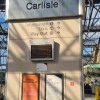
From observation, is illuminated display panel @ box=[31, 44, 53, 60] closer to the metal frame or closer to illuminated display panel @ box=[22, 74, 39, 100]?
illuminated display panel @ box=[22, 74, 39, 100]

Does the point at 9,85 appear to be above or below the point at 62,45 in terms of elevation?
below

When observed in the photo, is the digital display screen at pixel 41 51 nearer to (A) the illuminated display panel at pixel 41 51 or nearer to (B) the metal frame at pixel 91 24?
(A) the illuminated display panel at pixel 41 51

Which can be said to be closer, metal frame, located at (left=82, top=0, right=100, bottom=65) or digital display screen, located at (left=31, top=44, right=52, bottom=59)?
digital display screen, located at (left=31, top=44, right=52, bottom=59)

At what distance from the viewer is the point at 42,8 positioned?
8336 millimetres

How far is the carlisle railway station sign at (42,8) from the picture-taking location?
8.09m

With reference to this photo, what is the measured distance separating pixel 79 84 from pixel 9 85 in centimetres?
202

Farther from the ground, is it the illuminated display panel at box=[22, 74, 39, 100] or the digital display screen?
the digital display screen

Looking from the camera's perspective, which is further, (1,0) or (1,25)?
(1,25)

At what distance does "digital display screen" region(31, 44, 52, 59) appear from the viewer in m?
8.05

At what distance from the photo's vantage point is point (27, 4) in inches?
332

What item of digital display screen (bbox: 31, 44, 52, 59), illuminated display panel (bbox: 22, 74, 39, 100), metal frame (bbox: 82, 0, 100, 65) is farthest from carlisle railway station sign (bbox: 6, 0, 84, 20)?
metal frame (bbox: 82, 0, 100, 65)

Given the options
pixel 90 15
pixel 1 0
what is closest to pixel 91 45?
pixel 90 15

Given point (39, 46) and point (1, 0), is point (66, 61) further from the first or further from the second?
point (1, 0)

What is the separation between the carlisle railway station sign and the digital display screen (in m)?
0.90
